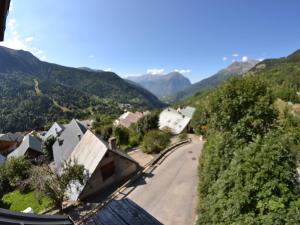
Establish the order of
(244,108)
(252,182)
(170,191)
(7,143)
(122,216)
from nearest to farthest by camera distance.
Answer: (252,182), (122,216), (244,108), (170,191), (7,143)

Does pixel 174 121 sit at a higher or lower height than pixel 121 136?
higher

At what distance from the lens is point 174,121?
67.8 m

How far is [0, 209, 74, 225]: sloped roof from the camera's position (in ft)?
13.6

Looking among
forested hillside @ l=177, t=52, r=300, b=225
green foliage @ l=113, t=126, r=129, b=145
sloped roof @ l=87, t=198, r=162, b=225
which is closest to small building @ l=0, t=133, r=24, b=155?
green foliage @ l=113, t=126, r=129, b=145

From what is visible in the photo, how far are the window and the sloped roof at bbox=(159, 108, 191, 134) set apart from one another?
36620 mm

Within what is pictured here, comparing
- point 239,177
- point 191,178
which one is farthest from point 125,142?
point 239,177

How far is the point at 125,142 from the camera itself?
156 ft

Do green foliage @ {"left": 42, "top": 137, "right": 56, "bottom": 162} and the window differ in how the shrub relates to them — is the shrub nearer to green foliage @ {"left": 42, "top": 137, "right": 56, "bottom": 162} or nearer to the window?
green foliage @ {"left": 42, "top": 137, "right": 56, "bottom": 162}

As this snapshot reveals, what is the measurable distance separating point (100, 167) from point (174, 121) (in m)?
45.9

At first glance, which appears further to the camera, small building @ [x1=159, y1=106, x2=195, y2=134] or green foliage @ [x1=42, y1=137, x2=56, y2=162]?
small building @ [x1=159, y1=106, x2=195, y2=134]

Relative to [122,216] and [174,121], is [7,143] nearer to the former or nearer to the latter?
[174,121]

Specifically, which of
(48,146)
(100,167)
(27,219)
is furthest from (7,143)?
(27,219)

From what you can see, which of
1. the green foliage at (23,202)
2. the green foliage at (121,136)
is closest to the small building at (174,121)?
the green foliage at (121,136)

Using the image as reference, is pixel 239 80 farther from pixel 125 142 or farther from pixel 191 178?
pixel 125 142
